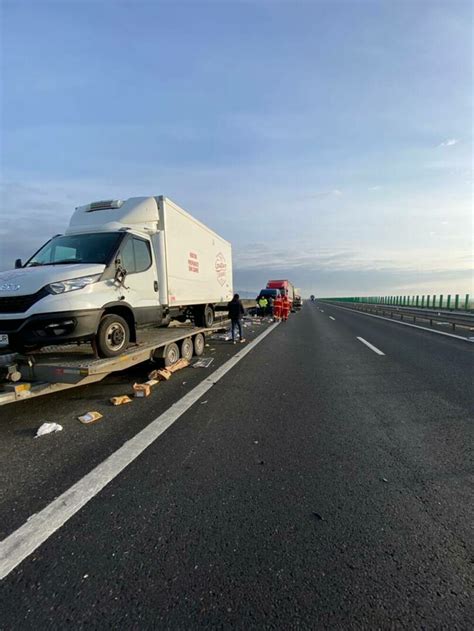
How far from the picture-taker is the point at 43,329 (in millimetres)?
4434

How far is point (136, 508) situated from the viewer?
256 cm

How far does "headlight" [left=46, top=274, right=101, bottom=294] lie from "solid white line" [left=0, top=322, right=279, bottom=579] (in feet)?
7.21

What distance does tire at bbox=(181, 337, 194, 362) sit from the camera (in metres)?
7.87

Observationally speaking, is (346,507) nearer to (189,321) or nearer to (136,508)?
(136,508)

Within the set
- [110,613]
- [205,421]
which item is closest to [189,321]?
[205,421]

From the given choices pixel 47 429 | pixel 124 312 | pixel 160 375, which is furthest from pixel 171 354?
pixel 47 429

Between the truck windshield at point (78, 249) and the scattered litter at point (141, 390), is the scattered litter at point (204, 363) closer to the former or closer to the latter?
the scattered litter at point (141, 390)

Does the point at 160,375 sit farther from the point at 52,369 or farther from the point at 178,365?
the point at 52,369

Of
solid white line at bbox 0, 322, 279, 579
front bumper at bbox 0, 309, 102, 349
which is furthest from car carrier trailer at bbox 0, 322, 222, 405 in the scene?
solid white line at bbox 0, 322, 279, 579

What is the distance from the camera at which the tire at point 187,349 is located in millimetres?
7873

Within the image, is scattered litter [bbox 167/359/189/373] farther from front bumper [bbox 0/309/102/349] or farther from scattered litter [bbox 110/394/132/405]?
front bumper [bbox 0/309/102/349]

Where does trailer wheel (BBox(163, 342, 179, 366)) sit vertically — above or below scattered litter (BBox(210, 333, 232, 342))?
above

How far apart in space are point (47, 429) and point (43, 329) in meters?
1.31

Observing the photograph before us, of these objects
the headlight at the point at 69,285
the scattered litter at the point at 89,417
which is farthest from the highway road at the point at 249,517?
the headlight at the point at 69,285
